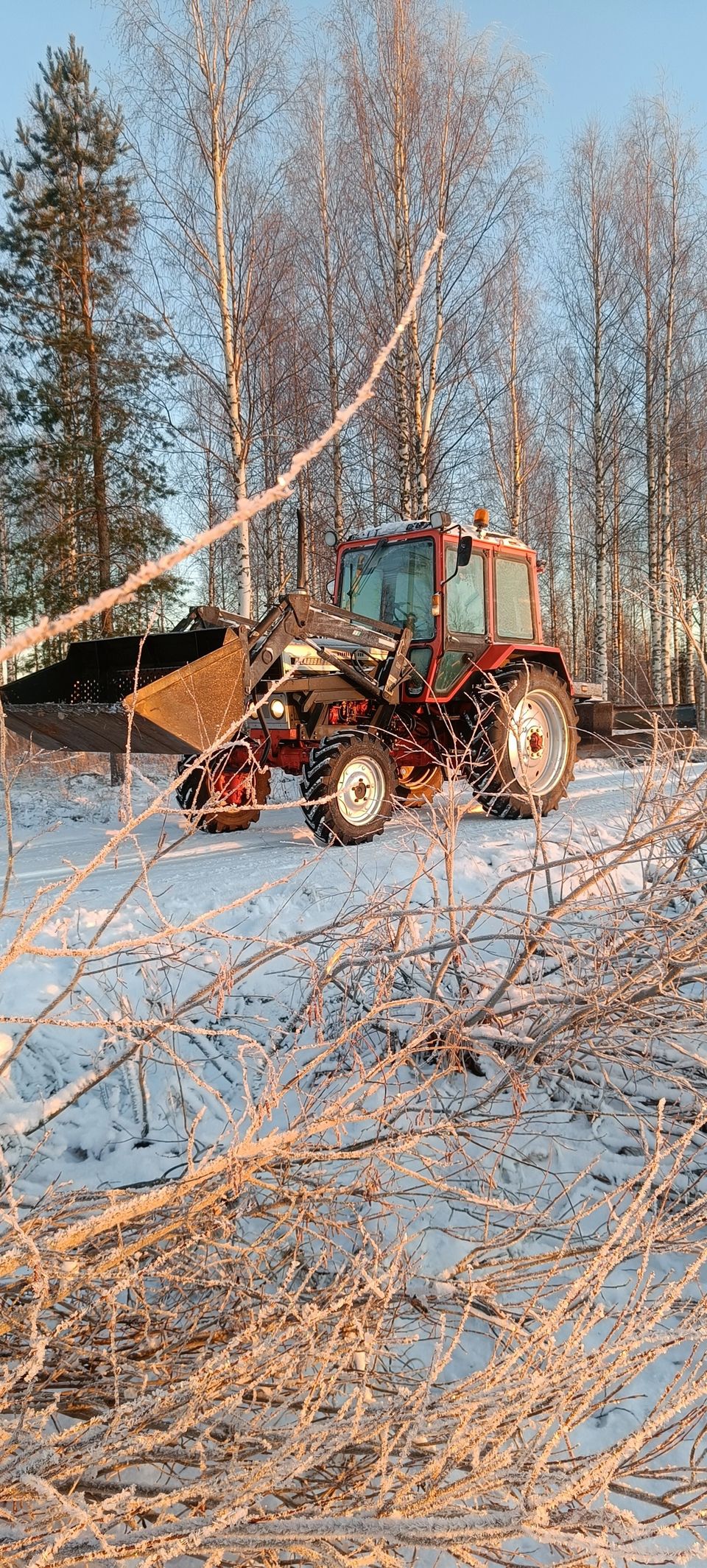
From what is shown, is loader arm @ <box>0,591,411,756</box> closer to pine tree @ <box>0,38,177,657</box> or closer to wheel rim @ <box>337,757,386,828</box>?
wheel rim @ <box>337,757,386,828</box>

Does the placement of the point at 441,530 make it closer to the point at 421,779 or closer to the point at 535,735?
the point at 535,735

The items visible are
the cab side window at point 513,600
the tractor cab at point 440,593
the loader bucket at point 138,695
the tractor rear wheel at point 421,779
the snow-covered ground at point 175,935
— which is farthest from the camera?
the cab side window at point 513,600

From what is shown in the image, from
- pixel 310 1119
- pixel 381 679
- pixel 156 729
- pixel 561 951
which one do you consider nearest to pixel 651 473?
pixel 381 679

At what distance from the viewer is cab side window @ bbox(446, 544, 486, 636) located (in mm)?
7566

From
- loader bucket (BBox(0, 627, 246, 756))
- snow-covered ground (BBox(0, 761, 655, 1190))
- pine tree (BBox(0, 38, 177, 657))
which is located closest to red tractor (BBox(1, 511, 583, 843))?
loader bucket (BBox(0, 627, 246, 756))

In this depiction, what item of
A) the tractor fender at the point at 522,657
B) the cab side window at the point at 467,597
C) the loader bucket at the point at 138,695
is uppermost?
the cab side window at the point at 467,597

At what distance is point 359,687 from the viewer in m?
7.12

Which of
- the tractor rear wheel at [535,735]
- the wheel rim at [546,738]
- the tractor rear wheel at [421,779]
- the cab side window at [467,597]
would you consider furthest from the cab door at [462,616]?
the tractor rear wheel at [421,779]

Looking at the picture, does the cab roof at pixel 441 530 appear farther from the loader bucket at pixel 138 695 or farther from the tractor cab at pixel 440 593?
the loader bucket at pixel 138 695

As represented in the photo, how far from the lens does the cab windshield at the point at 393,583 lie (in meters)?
7.61

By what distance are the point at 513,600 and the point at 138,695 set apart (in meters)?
4.14

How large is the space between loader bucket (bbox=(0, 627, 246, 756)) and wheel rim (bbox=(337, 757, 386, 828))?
42.1 inches

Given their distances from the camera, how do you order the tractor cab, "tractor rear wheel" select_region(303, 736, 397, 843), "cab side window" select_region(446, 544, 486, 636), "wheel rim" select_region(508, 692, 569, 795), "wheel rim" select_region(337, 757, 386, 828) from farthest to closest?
"wheel rim" select_region(508, 692, 569, 795)
"cab side window" select_region(446, 544, 486, 636)
the tractor cab
"wheel rim" select_region(337, 757, 386, 828)
"tractor rear wheel" select_region(303, 736, 397, 843)

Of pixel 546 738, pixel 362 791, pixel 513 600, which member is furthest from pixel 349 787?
pixel 513 600
